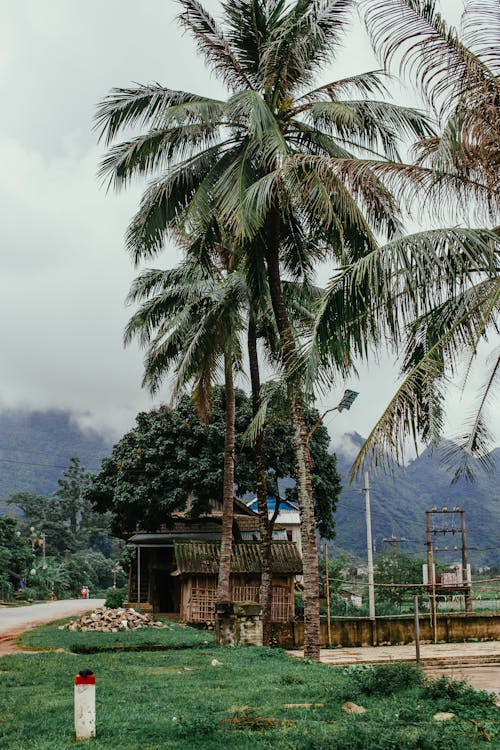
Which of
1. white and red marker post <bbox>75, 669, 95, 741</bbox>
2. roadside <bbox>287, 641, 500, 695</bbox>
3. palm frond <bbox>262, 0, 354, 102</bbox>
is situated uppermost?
palm frond <bbox>262, 0, 354, 102</bbox>

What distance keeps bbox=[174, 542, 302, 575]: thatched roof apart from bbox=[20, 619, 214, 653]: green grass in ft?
12.4

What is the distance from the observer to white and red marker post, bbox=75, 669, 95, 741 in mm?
6762

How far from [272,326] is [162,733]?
48.5ft

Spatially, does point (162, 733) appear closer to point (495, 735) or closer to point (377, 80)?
point (495, 735)

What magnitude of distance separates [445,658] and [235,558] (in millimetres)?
9576

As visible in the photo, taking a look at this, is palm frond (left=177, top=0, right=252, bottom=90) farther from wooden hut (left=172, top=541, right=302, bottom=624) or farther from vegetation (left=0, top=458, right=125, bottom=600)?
vegetation (left=0, top=458, right=125, bottom=600)

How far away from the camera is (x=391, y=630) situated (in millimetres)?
25281

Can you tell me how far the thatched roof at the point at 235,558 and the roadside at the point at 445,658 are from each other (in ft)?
14.4

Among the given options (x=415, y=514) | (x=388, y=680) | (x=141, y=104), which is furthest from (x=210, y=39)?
(x=415, y=514)

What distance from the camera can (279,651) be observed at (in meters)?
16.4

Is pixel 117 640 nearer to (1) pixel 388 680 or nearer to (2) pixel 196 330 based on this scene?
(2) pixel 196 330

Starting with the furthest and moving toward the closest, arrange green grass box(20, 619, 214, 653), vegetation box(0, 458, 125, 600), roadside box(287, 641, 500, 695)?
vegetation box(0, 458, 125, 600), green grass box(20, 619, 214, 653), roadside box(287, 641, 500, 695)

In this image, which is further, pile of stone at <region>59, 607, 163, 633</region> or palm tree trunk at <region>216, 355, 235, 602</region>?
pile of stone at <region>59, 607, 163, 633</region>

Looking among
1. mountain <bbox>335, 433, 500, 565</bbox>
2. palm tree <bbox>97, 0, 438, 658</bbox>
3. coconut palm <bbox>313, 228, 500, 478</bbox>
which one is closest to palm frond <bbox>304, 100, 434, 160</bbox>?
palm tree <bbox>97, 0, 438, 658</bbox>
